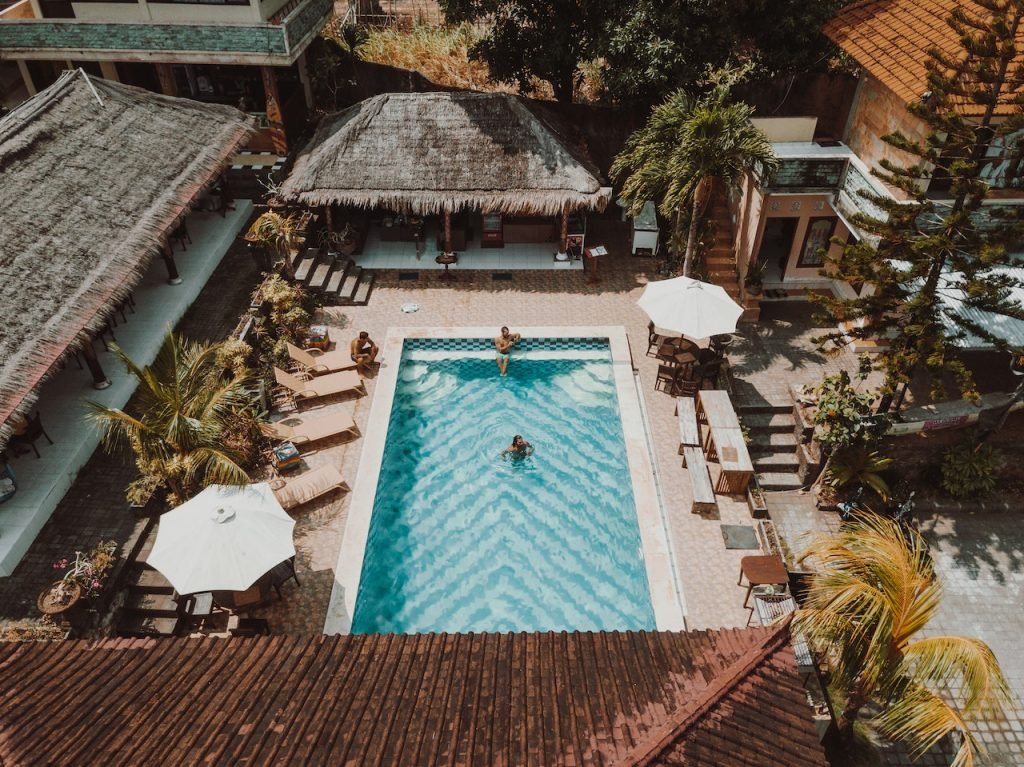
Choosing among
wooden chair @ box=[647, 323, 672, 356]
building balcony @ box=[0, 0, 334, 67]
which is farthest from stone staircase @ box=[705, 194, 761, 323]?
building balcony @ box=[0, 0, 334, 67]

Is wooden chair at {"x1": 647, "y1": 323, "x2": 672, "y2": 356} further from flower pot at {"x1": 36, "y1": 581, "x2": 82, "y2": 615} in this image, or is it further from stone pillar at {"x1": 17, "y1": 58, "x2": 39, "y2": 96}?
stone pillar at {"x1": 17, "y1": 58, "x2": 39, "y2": 96}

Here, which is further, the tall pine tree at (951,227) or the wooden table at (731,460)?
the wooden table at (731,460)

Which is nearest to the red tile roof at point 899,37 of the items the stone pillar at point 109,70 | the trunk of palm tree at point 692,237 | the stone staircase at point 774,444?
the trunk of palm tree at point 692,237

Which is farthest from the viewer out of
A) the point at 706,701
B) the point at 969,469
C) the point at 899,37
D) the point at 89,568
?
the point at 899,37

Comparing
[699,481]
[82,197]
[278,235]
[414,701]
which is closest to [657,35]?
[278,235]

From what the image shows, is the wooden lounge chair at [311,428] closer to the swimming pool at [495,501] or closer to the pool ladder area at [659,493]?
the swimming pool at [495,501]

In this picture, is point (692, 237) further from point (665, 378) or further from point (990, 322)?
point (990, 322)

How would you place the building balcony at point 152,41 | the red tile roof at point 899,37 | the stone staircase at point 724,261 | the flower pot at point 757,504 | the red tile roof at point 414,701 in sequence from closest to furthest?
the red tile roof at point 414,701, the flower pot at point 757,504, the red tile roof at point 899,37, the stone staircase at point 724,261, the building balcony at point 152,41
